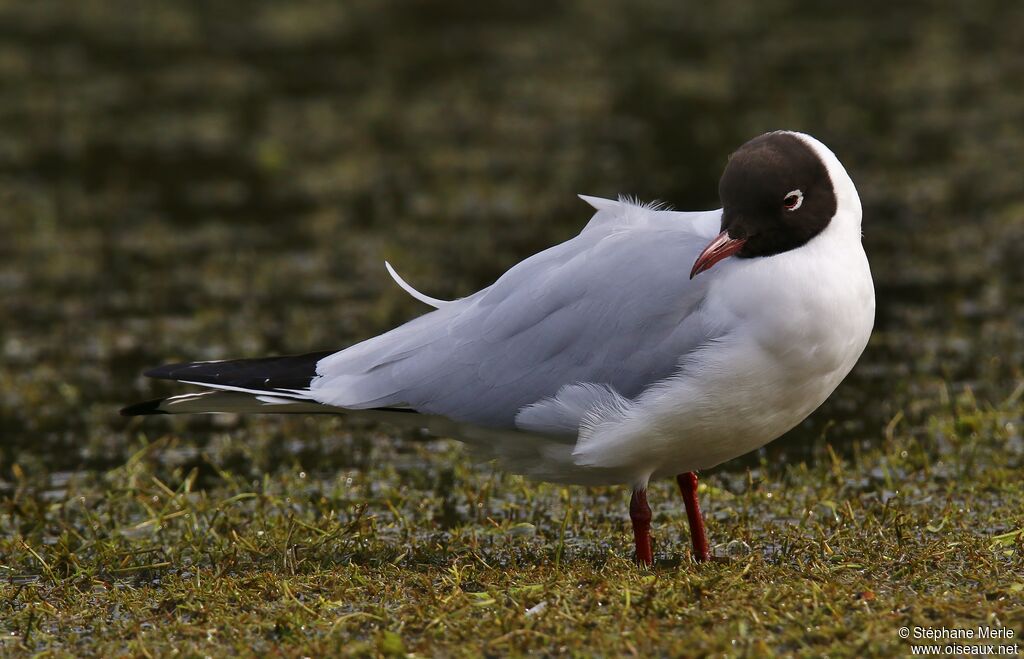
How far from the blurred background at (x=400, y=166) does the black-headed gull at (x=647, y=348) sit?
4.62 feet

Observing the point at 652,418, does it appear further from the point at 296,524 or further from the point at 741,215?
the point at 296,524

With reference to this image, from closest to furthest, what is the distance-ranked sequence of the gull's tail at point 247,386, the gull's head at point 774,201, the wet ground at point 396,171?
the gull's head at point 774,201 < the gull's tail at point 247,386 < the wet ground at point 396,171

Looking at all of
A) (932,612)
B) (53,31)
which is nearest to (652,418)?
(932,612)

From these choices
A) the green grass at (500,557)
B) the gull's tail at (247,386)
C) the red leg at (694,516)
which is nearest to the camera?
the green grass at (500,557)

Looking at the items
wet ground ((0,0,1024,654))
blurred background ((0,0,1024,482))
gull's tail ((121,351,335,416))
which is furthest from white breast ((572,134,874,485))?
blurred background ((0,0,1024,482))

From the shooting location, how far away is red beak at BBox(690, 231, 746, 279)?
4.81 meters

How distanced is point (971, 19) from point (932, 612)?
11042mm

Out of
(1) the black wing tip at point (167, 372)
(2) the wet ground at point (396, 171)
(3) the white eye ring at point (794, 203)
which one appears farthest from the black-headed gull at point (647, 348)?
(2) the wet ground at point (396, 171)

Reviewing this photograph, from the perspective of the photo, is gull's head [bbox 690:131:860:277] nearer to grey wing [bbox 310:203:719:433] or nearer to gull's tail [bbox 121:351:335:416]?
grey wing [bbox 310:203:719:433]

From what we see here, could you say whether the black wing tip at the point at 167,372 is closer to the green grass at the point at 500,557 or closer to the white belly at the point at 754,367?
the green grass at the point at 500,557

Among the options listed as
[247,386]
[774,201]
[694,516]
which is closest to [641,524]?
[694,516]

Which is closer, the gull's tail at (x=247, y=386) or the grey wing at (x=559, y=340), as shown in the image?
the grey wing at (x=559, y=340)

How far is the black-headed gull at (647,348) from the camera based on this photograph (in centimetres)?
480

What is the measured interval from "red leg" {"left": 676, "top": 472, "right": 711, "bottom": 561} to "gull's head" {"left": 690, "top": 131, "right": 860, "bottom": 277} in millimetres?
884
